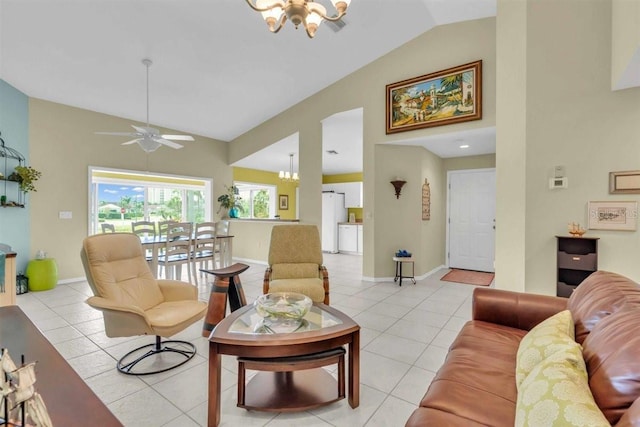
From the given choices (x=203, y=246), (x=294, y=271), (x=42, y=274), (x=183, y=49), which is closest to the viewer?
(x=294, y=271)

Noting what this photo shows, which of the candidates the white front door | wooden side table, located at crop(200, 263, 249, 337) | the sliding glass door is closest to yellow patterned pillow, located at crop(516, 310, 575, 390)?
wooden side table, located at crop(200, 263, 249, 337)

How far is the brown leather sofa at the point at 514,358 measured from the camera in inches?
35.2

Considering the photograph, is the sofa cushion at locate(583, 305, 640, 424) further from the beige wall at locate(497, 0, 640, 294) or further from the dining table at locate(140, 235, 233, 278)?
the dining table at locate(140, 235, 233, 278)

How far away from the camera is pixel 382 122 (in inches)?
189

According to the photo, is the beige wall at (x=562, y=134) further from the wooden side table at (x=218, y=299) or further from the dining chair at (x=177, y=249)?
the dining chair at (x=177, y=249)

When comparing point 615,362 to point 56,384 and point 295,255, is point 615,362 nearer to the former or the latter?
point 56,384

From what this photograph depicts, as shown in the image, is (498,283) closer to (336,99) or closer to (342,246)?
(336,99)

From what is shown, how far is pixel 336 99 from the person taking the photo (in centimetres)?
528

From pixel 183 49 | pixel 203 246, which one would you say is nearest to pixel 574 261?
pixel 203 246

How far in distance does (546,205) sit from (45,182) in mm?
6833

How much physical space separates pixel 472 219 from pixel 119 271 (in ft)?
19.1

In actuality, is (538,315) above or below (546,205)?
below

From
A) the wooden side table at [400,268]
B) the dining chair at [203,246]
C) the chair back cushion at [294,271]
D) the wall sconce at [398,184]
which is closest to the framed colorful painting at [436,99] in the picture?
the wall sconce at [398,184]

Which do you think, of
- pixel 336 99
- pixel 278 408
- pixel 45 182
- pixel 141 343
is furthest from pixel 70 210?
pixel 278 408
